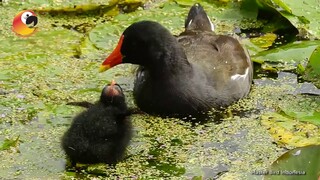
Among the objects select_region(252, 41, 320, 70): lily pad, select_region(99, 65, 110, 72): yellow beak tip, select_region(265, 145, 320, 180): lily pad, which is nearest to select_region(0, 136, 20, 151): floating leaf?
select_region(99, 65, 110, 72): yellow beak tip

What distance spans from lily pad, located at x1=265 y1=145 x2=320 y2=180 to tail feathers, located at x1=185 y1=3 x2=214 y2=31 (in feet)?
8.00

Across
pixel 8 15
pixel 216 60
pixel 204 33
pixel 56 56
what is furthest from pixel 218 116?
pixel 8 15

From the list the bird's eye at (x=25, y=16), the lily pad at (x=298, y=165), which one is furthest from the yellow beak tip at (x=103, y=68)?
the lily pad at (x=298, y=165)

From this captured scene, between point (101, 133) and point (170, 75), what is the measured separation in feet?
2.82

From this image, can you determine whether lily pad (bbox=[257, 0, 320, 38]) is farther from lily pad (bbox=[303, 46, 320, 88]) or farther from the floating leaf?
the floating leaf

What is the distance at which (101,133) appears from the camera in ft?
13.7

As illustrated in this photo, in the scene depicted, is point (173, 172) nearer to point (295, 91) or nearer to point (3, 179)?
point (3, 179)

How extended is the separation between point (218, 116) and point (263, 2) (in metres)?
1.58

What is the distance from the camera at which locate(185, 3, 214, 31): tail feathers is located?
5.75m

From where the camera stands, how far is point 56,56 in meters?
5.66

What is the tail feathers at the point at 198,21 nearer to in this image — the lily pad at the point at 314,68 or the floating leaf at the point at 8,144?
the lily pad at the point at 314,68

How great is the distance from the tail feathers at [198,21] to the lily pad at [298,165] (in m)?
2.44

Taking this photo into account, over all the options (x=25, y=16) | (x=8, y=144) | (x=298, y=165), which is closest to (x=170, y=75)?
(x=8, y=144)

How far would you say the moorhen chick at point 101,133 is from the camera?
4.16 m
